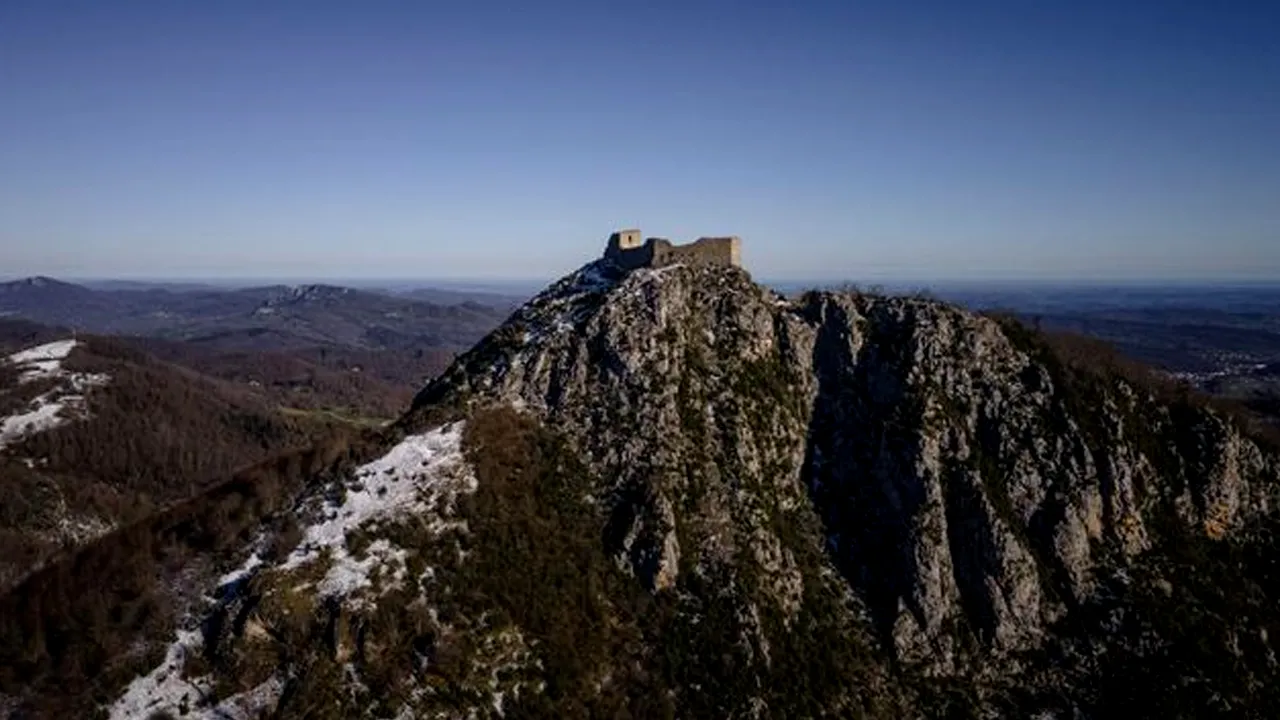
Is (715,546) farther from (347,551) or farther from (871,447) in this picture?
(347,551)

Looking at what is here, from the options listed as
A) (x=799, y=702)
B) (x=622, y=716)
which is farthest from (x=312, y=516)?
(x=799, y=702)

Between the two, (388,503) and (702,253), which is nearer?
(388,503)

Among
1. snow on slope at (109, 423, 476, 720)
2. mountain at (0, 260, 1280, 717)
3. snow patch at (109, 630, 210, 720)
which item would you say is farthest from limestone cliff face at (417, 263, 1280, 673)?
snow patch at (109, 630, 210, 720)

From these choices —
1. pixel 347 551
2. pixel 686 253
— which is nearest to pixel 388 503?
pixel 347 551

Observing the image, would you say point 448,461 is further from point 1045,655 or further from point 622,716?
point 1045,655

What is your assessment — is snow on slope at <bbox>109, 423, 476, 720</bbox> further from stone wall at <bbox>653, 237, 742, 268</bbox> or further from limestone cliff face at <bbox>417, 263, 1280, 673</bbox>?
stone wall at <bbox>653, 237, 742, 268</bbox>
